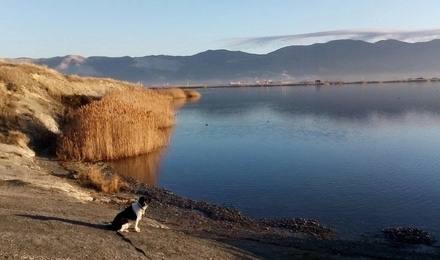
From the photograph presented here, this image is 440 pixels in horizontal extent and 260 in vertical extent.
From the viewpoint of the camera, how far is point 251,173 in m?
25.3

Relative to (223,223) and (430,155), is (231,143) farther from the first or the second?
(223,223)

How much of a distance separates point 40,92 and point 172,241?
2641 cm

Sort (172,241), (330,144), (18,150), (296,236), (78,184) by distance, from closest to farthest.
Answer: (172,241) < (296,236) < (78,184) < (18,150) < (330,144)

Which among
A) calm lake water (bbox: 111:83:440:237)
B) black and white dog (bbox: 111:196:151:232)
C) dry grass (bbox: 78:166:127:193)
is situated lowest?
calm lake water (bbox: 111:83:440:237)

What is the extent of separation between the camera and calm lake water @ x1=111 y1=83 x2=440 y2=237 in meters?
18.6

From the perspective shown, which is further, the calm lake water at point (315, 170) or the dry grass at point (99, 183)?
the dry grass at point (99, 183)

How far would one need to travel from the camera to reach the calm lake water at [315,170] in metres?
18.6

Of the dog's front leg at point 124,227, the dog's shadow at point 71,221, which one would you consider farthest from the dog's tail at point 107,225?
the dog's front leg at point 124,227

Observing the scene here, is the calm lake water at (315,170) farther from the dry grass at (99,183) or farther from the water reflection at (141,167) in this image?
the dry grass at (99,183)

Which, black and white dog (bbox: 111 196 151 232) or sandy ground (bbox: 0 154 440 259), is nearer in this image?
sandy ground (bbox: 0 154 440 259)

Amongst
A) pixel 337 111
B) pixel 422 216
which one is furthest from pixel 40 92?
pixel 337 111

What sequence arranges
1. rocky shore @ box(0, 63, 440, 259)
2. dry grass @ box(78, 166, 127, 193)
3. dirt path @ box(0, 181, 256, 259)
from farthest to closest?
dry grass @ box(78, 166, 127, 193)
rocky shore @ box(0, 63, 440, 259)
dirt path @ box(0, 181, 256, 259)

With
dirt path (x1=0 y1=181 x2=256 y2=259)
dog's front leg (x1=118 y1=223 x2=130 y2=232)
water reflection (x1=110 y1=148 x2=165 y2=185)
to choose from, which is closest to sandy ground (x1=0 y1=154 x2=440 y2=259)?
dirt path (x1=0 y1=181 x2=256 y2=259)

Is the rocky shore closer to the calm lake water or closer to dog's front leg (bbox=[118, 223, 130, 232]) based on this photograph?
dog's front leg (bbox=[118, 223, 130, 232])
